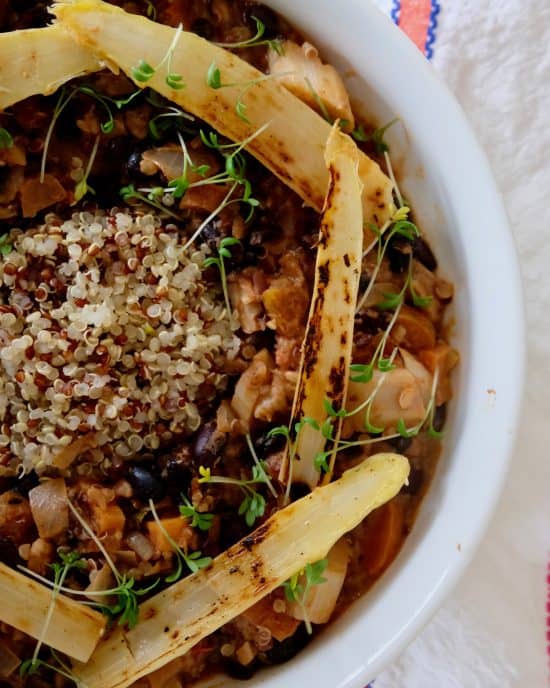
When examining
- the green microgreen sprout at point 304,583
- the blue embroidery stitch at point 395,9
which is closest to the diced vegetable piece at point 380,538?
the green microgreen sprout at point 304,583

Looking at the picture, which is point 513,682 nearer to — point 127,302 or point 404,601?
point 404,601

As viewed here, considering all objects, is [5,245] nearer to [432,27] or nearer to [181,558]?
[181,558]

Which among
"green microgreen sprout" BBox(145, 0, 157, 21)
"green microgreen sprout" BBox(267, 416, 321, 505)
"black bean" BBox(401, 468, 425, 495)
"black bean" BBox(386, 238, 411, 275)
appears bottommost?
"black bean" BBox(401, 468, 425, 495)

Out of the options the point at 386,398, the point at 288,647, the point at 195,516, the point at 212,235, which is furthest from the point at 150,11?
the point at 288,647

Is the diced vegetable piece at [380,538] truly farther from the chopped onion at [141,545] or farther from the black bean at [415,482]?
the chopped onion at [141,545]

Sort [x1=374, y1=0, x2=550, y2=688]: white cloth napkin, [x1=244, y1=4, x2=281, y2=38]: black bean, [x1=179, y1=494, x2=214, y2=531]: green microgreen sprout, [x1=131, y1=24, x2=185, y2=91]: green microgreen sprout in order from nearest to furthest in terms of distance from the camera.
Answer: [x1=131, y1=24, x2=185, y2=91]: green microgreen sprout → [x1=179, y1=494, x2=214, y2=531]: green microgreen sprout → [x1=244, y1=4, x2=281, y2=38]: black bean → [x1=374, y1=0, x2=550, y2=688]: white cloth napkin

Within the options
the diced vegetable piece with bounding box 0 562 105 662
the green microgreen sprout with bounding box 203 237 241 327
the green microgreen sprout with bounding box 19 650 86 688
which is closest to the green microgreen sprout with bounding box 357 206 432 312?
the green microgreen sprout with bounding box 203 237 241 327

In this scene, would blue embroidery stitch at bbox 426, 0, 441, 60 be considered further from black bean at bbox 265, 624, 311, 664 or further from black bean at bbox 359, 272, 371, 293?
black bean at bbox 265, 624, 311, 664
